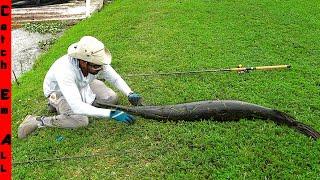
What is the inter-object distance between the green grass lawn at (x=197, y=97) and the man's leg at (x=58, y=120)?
0.08 m

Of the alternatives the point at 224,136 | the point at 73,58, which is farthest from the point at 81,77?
the point at 224,136

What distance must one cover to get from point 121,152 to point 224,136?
3.62 feet

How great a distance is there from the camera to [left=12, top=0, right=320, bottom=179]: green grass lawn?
4.18m

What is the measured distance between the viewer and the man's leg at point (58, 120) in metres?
5.04

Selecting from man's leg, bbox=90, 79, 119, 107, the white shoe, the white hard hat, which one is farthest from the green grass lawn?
the white hard hat

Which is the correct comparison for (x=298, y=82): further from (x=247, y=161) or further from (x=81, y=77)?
(x=81, y=77)

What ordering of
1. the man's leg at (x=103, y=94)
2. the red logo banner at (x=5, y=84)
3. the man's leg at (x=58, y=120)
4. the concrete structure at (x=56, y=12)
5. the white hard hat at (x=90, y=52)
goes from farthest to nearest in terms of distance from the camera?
the concrete structure at (x=56, y=12) → the man's leg at (x=103, y=94) → the man's leg at (x=58, y=120) → the white hard hat at (x=90, y=52) → the red logo banner at (x=5, y=84)

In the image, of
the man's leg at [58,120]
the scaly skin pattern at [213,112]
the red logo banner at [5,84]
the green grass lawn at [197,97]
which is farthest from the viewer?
the man's leg at [58,120]

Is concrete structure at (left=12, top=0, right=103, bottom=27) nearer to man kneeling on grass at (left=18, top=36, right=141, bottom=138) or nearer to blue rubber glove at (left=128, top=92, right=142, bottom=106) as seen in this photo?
man kneeling on grass at (left=18, top=36, right=141, bottom=138)

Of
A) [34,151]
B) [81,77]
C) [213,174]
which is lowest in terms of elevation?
[34,151]

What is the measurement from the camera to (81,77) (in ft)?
15.8

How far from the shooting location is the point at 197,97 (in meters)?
5.66

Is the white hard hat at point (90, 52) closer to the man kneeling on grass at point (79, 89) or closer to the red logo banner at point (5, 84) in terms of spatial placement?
the man kneeling on grass at point (79, 89)

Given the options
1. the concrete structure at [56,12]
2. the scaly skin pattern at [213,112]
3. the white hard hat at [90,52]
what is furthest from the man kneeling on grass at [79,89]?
the concrete structure at [56,12]
